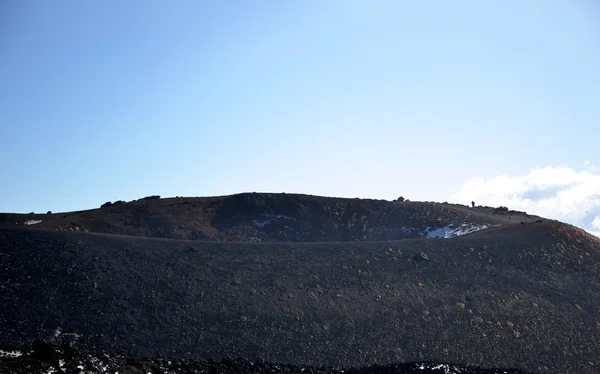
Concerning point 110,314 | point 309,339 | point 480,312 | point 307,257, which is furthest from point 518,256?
point 110,314

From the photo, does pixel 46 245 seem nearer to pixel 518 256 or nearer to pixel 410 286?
pixel 410 286

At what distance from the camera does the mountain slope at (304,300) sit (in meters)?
27.8

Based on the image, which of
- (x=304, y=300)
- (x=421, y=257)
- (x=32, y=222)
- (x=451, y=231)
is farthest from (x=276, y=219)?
(x=304, y=300)

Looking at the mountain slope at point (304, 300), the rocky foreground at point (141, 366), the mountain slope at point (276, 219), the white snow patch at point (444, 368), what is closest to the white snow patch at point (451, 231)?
the mountain slope at point (276, 219)

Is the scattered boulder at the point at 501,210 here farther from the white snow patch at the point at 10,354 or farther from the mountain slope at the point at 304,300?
the white snow patch at the point at 10,354

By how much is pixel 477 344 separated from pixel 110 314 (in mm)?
17520

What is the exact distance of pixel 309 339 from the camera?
1137 inches

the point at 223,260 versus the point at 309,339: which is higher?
→ the point at 223,260

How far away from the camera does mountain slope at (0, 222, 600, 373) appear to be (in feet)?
91.2

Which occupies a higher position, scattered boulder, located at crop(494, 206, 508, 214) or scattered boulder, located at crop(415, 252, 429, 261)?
scattered boulder, located at crop(494, 206, 508, 214)

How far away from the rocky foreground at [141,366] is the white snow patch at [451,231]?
20.6m

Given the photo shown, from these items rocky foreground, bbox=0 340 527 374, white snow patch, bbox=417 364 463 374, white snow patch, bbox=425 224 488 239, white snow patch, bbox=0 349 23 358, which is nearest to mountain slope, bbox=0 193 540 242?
white snow patch, bbox=425 224 488 239

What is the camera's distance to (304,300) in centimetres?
3192

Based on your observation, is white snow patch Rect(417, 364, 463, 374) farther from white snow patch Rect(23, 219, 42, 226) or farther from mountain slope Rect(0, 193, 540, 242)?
white snow patch Rect(23, 219, 42, 226)
